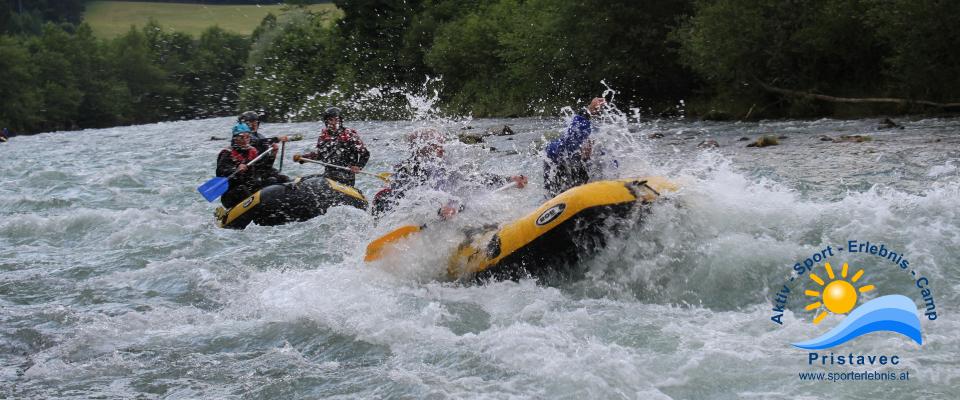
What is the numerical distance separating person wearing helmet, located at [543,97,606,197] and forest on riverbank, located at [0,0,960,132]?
1.18 metres

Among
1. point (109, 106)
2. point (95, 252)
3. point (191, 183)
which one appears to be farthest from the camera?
point (109, 106)

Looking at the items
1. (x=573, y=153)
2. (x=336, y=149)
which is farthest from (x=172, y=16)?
(x=573, y=153)

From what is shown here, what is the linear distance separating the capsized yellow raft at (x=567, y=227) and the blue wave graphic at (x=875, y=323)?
1.99 meters

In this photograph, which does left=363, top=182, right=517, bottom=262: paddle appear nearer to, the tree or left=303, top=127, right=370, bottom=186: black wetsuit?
left=303, top=127, right=370, bottom=186: black wetsuit

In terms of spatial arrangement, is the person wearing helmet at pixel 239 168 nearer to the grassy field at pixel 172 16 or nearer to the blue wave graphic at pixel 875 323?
the blue wave graphic at pixel 875 323

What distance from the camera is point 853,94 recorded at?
2248 centimetres

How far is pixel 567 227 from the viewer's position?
7.20 m

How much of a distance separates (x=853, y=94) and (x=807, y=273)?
17316 mm

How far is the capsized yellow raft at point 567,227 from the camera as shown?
7172mm

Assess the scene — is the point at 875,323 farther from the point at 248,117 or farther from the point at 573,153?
the point at 248,117

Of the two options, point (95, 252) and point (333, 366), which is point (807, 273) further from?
point (95, 252)

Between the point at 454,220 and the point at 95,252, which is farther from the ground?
the point at 454,220

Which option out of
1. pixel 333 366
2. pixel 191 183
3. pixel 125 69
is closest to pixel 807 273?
pixel 333 366

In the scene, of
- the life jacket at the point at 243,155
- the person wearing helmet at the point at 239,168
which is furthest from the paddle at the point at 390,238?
the life jacket at the point at 243,155
